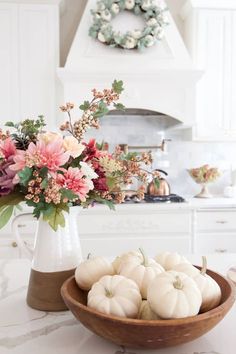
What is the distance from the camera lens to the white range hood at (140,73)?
8.98 feet

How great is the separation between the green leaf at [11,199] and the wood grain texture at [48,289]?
0.19 m

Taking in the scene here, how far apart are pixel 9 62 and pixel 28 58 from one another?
0.47 feet

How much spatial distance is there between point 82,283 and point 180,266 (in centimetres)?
21

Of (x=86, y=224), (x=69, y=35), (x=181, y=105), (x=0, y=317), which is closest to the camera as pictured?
(x=0, y=317)

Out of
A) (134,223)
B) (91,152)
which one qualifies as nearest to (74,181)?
(91,152)

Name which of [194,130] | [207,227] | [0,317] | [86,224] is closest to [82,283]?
[0,317]

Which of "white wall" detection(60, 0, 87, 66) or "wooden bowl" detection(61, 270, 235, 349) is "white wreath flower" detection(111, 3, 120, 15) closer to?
"white wall" detection(60, 0, 87, 66)

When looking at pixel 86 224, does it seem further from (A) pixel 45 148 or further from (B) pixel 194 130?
(A) pixel 45 148

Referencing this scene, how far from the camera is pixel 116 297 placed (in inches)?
27.8

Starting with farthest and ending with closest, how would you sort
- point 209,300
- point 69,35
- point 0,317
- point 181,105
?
1. point 69,35
2. point 181,105
3. point 0,317
4. point 209,300

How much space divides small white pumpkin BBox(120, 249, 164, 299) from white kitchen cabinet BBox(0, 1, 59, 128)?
2174 millimetres

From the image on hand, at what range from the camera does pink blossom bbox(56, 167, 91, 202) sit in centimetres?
79

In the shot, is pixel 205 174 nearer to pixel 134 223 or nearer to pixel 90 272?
pixel 134 223

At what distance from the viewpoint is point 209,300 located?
736mm
